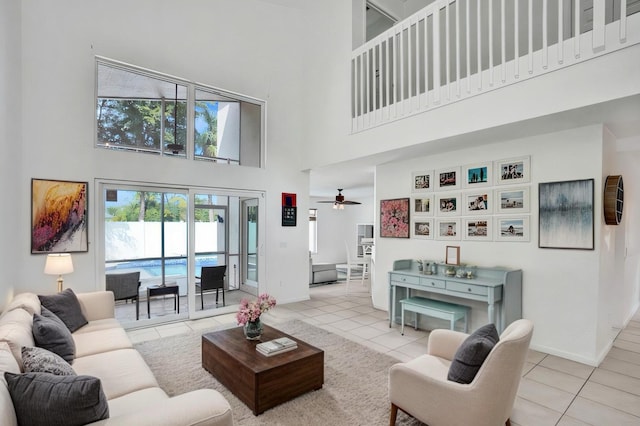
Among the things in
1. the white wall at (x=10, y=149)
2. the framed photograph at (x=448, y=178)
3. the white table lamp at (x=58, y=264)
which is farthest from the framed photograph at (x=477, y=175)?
the white wall at (x=10, y=149)

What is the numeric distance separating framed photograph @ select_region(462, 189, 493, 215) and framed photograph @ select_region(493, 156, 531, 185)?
220 mm

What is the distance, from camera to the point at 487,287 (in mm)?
3639

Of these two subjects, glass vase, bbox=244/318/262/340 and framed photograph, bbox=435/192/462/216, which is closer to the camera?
glass vase, bbox=244/318/262/340

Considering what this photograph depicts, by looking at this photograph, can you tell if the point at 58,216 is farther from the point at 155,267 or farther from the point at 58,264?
the point at 155,267

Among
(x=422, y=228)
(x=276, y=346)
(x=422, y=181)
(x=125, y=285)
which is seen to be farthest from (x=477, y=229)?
(x=125, y=285)

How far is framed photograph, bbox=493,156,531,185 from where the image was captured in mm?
3846

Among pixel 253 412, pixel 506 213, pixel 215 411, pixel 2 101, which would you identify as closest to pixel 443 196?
pixel 506 213

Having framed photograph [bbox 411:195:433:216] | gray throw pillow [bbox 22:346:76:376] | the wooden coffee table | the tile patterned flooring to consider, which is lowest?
the tile patterned flooring

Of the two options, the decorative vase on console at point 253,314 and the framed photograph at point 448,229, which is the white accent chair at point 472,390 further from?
the framed photograph at point 448,229

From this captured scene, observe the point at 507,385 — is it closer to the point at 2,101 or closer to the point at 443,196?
the point at 443,196

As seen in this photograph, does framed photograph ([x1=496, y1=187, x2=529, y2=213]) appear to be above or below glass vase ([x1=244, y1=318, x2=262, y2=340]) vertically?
above

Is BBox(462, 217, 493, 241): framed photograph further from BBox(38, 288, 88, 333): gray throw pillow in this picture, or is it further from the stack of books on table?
BBox(38, 288, 88, 333): gray throw pillow

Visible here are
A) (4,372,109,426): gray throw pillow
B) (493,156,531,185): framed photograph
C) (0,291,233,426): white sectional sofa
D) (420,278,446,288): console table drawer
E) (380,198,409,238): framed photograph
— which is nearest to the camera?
(4,372,109,426): gray throw pillow

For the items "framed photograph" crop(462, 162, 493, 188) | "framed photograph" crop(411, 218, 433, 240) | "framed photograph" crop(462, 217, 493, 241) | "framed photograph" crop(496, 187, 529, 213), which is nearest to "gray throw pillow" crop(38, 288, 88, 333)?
"framed photograph" crop(411, 218, 433, 240)
